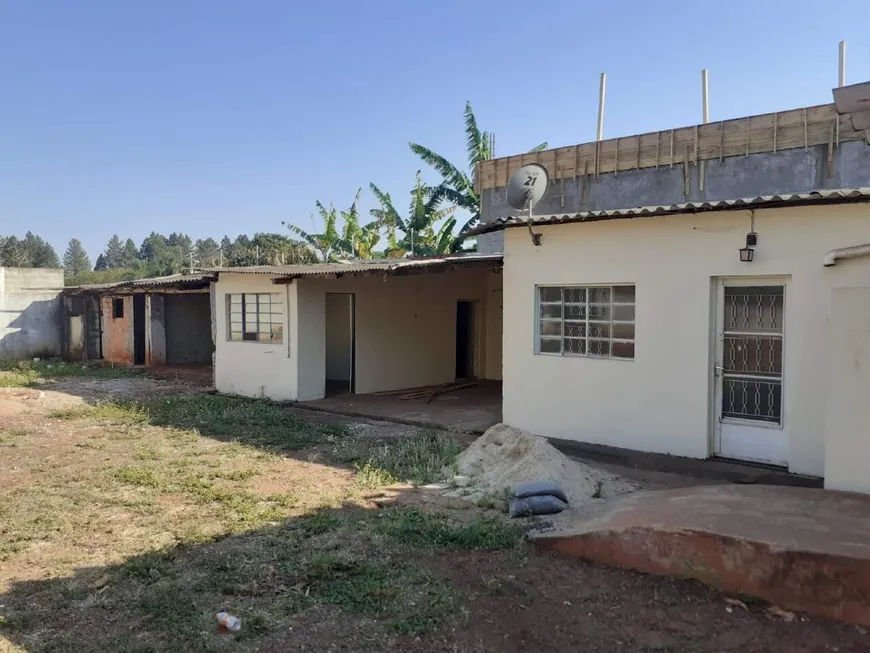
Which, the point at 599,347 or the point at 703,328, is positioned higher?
the point at 703,328

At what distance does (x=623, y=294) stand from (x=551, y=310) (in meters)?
1.06

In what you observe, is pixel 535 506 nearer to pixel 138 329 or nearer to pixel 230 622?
pixel 230 622

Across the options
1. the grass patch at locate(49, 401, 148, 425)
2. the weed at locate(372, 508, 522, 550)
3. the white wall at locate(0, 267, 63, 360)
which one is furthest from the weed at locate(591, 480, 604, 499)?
the white wall at locate(0, 267, 63, 360)

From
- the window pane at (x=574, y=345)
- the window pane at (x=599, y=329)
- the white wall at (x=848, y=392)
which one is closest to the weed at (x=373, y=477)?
the window pane at (x=574, y=345)

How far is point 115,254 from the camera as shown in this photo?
102m

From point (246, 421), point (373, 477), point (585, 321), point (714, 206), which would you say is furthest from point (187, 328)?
point (714, 206)

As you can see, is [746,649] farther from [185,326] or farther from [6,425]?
[185,326]

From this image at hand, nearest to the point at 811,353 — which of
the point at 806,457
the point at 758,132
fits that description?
the point at 806,457

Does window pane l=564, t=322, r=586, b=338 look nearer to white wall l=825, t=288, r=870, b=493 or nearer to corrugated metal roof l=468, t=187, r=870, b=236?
corrugated metal roof l=468, t=187, r=870, b=236

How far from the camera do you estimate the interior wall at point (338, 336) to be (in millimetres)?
14734

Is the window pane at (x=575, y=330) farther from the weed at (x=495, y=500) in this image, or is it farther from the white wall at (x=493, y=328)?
the white wall at (x=493, y=328)

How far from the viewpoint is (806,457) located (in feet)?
22.1

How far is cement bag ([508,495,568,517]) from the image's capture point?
5.80 m

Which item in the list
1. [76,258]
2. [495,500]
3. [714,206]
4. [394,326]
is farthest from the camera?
[76,258]
